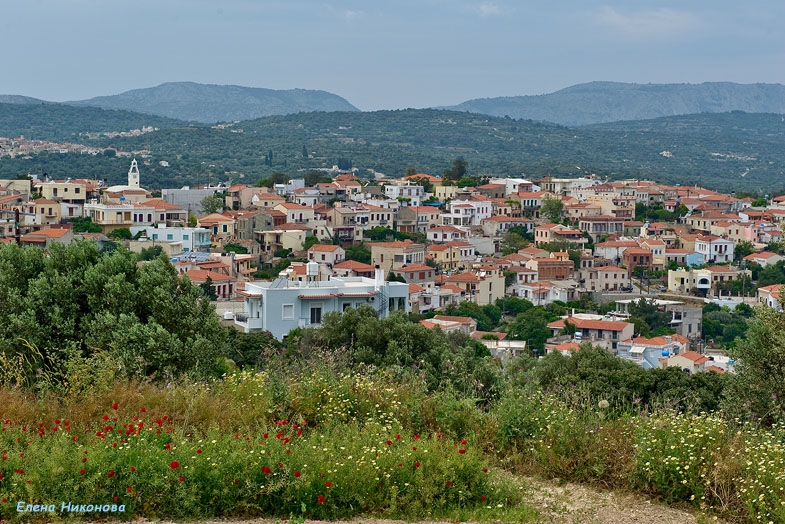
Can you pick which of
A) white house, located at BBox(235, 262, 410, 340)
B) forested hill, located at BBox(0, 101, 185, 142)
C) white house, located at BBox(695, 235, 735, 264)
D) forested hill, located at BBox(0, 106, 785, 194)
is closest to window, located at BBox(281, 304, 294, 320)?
white house, located at BBox(235, 262, 410, 340)

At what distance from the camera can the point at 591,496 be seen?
5062 millimetres

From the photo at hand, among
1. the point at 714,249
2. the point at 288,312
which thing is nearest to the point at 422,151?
the point at 714,249

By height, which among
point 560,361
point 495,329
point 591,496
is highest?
point 591,496

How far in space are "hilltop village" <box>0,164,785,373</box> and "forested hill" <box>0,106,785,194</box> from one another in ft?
83.2

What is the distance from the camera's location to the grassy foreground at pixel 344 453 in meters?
4.61

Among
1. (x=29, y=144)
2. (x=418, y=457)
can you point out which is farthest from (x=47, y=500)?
(x=29, y=144)

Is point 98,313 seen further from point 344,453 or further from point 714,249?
point 714,249

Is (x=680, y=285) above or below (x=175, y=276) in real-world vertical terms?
below

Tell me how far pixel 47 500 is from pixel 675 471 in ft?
8.59

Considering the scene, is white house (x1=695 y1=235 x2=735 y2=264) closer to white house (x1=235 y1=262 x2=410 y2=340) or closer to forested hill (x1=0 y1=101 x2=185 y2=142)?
white house (x1=235 y1=262 x2=410 y2=340)

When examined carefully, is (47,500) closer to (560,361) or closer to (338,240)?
(560,361)

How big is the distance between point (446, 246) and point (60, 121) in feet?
388

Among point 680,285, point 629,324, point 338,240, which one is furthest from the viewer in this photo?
point 338,240

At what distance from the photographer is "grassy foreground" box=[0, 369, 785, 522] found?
461 cm
